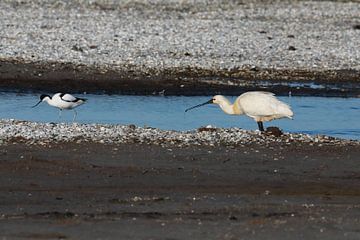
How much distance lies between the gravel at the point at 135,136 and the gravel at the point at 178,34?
24.0 ft

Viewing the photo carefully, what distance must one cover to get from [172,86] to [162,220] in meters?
10.8

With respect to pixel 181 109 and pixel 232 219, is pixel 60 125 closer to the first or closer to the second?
pixel 181 109

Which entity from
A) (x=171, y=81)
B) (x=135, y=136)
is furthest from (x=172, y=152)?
(x=171, y=81)

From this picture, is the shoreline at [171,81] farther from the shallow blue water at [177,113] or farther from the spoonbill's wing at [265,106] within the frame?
the spoonbill's wing at [265,106]

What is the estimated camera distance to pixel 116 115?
53.3 feet

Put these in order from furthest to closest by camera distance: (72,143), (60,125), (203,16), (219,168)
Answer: (203,16)
(60,125)
(72,143)
(219,168)

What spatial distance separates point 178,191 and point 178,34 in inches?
602

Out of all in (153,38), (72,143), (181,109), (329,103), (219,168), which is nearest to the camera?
(219,168)

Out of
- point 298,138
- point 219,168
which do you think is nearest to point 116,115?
point 298,138

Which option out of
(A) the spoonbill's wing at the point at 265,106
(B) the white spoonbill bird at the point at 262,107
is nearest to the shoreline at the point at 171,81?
(B) the white spoonbill bird at the point at 262,107

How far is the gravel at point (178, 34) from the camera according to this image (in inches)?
870

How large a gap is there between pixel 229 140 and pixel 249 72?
27.1ft

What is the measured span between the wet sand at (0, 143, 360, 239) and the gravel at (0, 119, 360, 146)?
0.26 metres

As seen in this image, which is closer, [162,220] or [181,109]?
[162,220]
